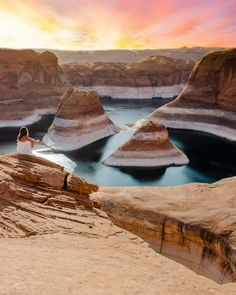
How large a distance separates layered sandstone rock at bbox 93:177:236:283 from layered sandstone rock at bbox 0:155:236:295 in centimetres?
215

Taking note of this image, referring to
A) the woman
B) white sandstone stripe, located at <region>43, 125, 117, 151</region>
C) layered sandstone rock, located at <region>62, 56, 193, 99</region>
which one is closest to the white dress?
the woman

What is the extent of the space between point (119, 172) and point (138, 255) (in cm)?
2406

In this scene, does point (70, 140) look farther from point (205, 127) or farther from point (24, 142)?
point (24, 142)

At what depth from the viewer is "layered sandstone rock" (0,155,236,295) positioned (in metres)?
7.20

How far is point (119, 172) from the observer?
3466cm

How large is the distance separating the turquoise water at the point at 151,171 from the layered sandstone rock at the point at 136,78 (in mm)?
37305

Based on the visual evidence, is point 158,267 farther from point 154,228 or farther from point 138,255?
point 154,228

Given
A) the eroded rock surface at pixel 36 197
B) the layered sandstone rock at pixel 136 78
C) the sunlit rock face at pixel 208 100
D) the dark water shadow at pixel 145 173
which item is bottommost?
the dark water shadow at pixel 145 173

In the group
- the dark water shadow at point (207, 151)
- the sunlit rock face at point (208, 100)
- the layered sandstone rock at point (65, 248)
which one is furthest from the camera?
the sunlit rock face at point (208, 100)

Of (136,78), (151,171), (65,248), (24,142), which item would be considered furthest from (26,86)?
(65,248)

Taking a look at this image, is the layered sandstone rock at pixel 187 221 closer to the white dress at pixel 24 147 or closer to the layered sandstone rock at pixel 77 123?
the white dress at pixel 24 147

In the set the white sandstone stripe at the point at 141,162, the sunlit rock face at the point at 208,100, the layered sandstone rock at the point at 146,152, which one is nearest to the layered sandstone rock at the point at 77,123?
the white sandstone stripe at the point at 141,162

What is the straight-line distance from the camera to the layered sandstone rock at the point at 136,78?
92.9 m

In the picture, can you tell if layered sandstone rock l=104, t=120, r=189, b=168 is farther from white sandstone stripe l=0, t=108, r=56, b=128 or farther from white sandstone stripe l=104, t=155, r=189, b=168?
white sandstone stripe l=0, t=108, r=56, b=128
